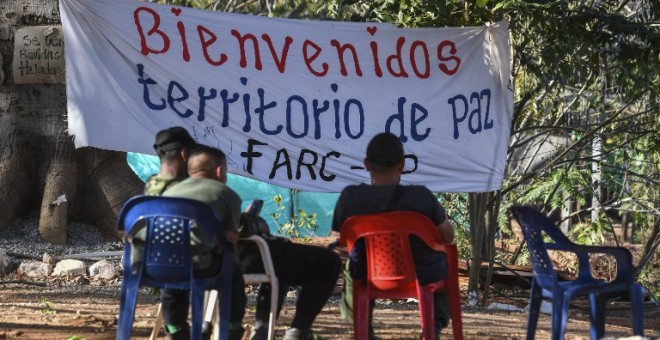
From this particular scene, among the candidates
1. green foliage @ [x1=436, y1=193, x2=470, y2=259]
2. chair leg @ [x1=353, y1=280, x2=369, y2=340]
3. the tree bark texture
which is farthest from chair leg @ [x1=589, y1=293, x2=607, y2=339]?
green foliage @ [x1=436, y1=193, x2=470, y2=259]

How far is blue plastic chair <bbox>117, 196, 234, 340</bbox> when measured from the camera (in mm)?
4973

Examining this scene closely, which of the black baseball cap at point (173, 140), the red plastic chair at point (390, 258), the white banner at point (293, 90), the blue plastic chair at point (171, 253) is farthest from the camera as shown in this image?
the white banner at point (293, 90)

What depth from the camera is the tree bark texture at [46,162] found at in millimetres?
9039

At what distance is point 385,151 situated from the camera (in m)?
5.39

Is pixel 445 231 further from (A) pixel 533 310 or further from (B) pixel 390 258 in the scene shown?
(A) pixel 533 310

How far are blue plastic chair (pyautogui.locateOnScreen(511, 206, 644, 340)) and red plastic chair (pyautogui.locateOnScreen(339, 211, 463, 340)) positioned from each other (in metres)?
0.55

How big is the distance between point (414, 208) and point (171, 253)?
119 cm

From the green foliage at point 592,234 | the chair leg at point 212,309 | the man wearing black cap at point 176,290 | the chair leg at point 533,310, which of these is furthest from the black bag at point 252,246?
the green foliage at point 592,234

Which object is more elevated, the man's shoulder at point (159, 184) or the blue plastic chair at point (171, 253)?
the man's shoulder at point (159, 184)

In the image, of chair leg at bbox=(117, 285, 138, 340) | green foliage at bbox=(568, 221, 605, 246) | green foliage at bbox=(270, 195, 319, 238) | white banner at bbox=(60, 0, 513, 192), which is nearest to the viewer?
chair leg at bbox=(117, 285, 138, 340)

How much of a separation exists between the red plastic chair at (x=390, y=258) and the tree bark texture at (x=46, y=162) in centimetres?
447

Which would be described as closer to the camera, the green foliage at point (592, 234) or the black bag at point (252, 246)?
the black bag at point (252, 246)

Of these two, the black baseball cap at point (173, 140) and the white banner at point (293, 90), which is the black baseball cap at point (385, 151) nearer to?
the black baseball cap at point (173, 140)

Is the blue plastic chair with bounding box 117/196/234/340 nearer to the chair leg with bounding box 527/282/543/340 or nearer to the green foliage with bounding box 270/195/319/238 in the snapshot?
the chair leg with bounding box 527/282/543/340
